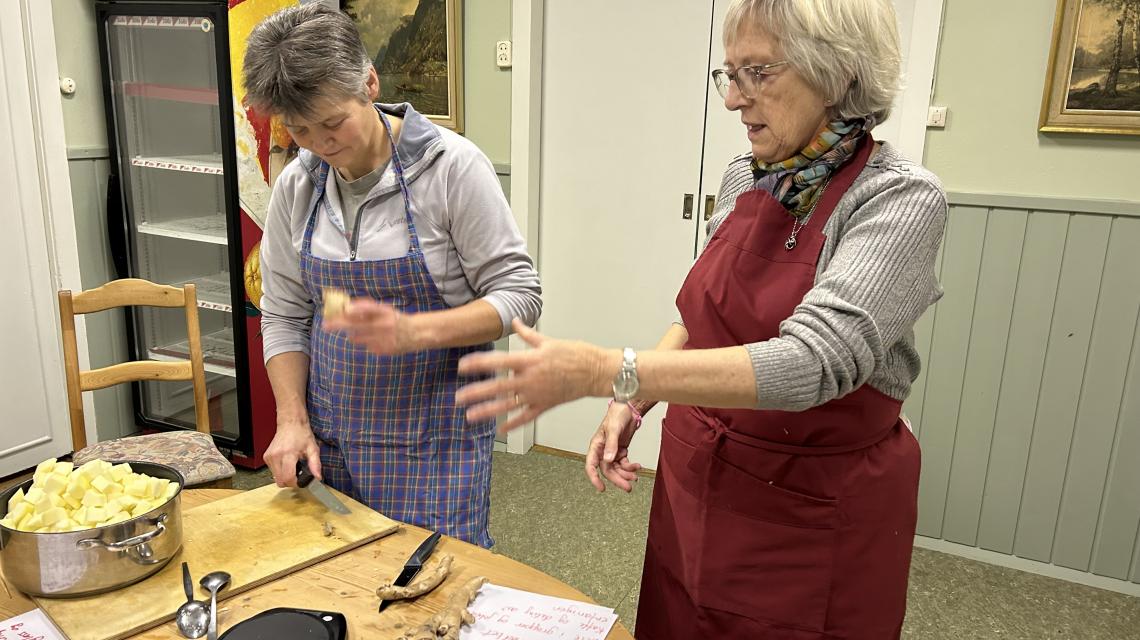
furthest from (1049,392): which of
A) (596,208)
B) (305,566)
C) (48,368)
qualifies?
(48,368)

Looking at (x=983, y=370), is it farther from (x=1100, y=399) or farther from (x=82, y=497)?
(x=82, y=497)

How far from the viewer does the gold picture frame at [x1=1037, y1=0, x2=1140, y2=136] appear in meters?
2.36

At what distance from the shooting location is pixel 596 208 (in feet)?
11.1

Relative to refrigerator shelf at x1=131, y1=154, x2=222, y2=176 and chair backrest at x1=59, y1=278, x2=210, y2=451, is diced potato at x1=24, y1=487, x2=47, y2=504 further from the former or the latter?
refrigerator shelf at x1=131, y1=154, x2=222, y2=176

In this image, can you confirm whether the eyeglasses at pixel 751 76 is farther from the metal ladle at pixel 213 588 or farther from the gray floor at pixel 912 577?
the gray floor at pixel 912 577

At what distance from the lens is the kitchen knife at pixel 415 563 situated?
1174 millimetres

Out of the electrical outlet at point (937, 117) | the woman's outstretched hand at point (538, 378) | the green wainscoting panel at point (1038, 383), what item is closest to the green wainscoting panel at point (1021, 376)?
Result: the green wainscoting panel at point (1038, 383)

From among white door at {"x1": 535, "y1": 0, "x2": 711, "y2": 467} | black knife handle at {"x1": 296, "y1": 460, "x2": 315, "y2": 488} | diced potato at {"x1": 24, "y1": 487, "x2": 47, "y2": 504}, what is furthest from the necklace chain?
white door at {"x1": 535, "y1": 0, "x2": 711, "y2": 467}

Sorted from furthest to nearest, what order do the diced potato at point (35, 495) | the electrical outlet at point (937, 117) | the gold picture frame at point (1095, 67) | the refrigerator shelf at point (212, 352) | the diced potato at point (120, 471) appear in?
Result: 1. the refrigerator shelf at point (212, 352)
2. the electrical outlet at point (937, 117)
3. the gold picture frame at point (1095, 67)
4. the diced potato at point (120, 471)
5. the diced potato at point (35, 495)

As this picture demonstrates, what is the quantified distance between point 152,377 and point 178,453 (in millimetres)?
246

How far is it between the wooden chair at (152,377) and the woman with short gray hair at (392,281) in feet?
3.02

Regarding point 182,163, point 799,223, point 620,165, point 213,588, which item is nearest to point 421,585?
point 213,588

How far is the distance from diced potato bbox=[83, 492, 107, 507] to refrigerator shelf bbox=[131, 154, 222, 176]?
2228 mm

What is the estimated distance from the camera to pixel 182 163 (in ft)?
10.5
